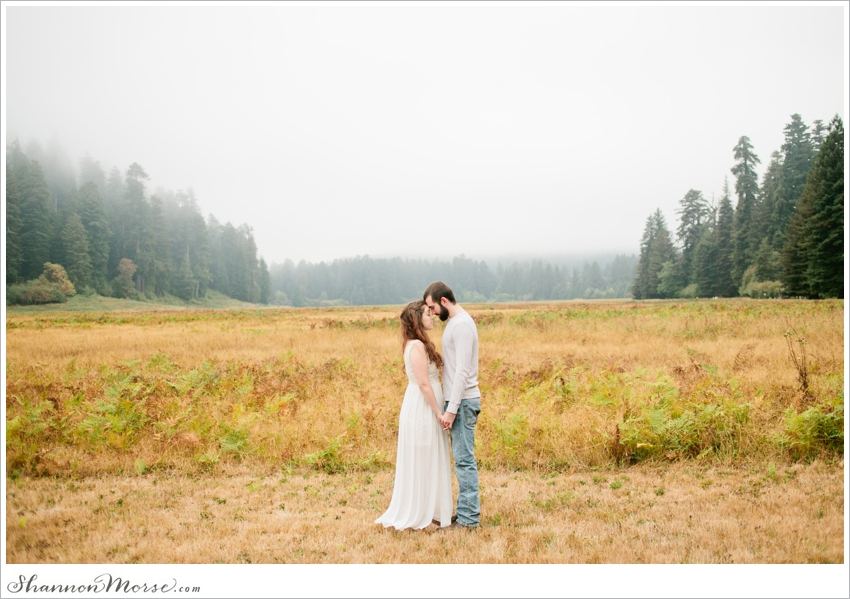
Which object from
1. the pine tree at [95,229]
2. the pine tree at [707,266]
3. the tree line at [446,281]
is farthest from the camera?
the tree line at [446,281]

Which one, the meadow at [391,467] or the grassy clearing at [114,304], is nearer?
the meadow at [391,467]

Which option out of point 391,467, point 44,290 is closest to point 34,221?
point 44,290

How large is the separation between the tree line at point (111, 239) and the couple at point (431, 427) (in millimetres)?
23979

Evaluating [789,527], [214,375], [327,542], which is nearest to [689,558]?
[789,527]

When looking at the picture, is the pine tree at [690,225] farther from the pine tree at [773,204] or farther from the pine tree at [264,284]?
the pine tree at [264,284]

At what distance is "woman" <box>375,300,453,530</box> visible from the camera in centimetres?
500

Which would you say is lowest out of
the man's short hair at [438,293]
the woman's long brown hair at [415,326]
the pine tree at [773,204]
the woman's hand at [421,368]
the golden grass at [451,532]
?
the golden grass at [451,532]

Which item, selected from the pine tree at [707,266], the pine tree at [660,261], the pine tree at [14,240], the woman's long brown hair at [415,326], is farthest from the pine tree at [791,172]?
the pine tree at [14,240]

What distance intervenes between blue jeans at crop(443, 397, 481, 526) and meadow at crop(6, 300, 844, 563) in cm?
21

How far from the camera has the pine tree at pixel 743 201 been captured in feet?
188

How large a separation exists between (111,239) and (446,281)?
7234 cm

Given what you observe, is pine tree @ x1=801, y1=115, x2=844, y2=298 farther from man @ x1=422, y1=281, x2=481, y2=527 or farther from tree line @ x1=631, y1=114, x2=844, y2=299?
man @ x1=422, y1=281, x2=481, y2=527

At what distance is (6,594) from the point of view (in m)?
4.49

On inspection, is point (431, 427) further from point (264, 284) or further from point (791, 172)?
point (264, 284)
